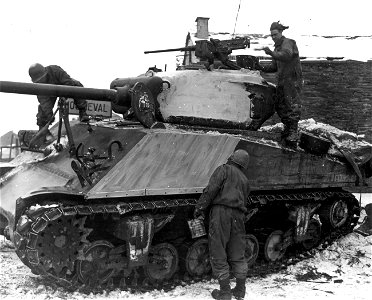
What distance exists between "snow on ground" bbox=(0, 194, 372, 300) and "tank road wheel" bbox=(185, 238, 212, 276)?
0.20m

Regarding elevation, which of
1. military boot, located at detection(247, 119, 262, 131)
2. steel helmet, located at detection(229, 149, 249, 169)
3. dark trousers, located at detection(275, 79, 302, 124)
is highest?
dark trousers, located at detection(275, 79, 302, 124)

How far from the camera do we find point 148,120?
736 cm

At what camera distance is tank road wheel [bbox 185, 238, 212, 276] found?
745 cm

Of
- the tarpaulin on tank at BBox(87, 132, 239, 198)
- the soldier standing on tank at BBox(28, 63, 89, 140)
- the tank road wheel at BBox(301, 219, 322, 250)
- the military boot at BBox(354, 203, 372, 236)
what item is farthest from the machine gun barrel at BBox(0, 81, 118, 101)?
the military boot at BBox(354, 203, 372, 236)

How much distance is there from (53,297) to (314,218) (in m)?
4.60

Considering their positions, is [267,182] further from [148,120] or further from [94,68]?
[94,68]

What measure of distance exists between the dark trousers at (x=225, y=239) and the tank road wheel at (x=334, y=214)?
2.80 meters

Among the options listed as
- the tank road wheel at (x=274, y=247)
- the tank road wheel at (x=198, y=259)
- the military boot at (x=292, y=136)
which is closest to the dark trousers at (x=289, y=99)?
the military boot at (x=292, y=136)

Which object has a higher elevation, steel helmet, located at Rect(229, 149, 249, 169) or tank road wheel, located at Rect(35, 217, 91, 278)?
steel helmet, located at Rect(229, 149, 249, 169)

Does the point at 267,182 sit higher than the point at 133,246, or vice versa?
the point at 267,182

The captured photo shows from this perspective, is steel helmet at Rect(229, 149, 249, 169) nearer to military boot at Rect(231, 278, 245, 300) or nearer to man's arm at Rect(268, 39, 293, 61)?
military boot at Rect(231, 278, 245, 300)

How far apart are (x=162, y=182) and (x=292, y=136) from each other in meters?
2.52

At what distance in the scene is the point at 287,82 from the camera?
28.2 ft

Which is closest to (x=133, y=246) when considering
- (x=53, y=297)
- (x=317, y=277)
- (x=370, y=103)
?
(x=53, y=297)
